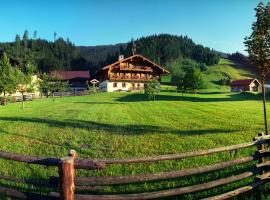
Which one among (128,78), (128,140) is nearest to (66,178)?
(128,140)

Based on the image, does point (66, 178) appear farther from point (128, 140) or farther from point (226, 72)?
point (226, 72)

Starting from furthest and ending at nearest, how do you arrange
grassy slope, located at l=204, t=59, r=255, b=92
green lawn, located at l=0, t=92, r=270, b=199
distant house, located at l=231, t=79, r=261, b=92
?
1. grassy slope, located at l=204, t=59, r=255, b=92
2. distant house, located at l=231, t=79, r=261, b=92
3. green lawn, located at l=0, t=92, r=270, b=199

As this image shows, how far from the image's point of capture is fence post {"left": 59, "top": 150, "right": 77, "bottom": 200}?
22.1 ft

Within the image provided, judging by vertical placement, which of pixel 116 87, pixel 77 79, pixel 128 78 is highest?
pixel 77 79

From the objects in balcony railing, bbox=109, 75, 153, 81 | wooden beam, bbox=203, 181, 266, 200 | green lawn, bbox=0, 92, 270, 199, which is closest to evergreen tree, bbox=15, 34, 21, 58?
balcony railing, bbox=109, 75, 153, 81

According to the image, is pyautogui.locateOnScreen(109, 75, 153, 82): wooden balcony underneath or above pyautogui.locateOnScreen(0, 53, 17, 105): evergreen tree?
above

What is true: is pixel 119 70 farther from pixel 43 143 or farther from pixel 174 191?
pixel 174 191

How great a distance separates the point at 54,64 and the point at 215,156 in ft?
529

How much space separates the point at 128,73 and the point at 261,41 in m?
73.9

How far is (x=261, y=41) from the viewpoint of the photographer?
65.5 feet

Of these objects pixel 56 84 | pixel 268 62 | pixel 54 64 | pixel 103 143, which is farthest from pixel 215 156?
pixel 54 64

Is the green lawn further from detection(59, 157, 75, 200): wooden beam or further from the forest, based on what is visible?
the forest

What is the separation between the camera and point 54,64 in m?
169

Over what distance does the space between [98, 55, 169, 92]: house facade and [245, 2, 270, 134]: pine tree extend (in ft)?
227
